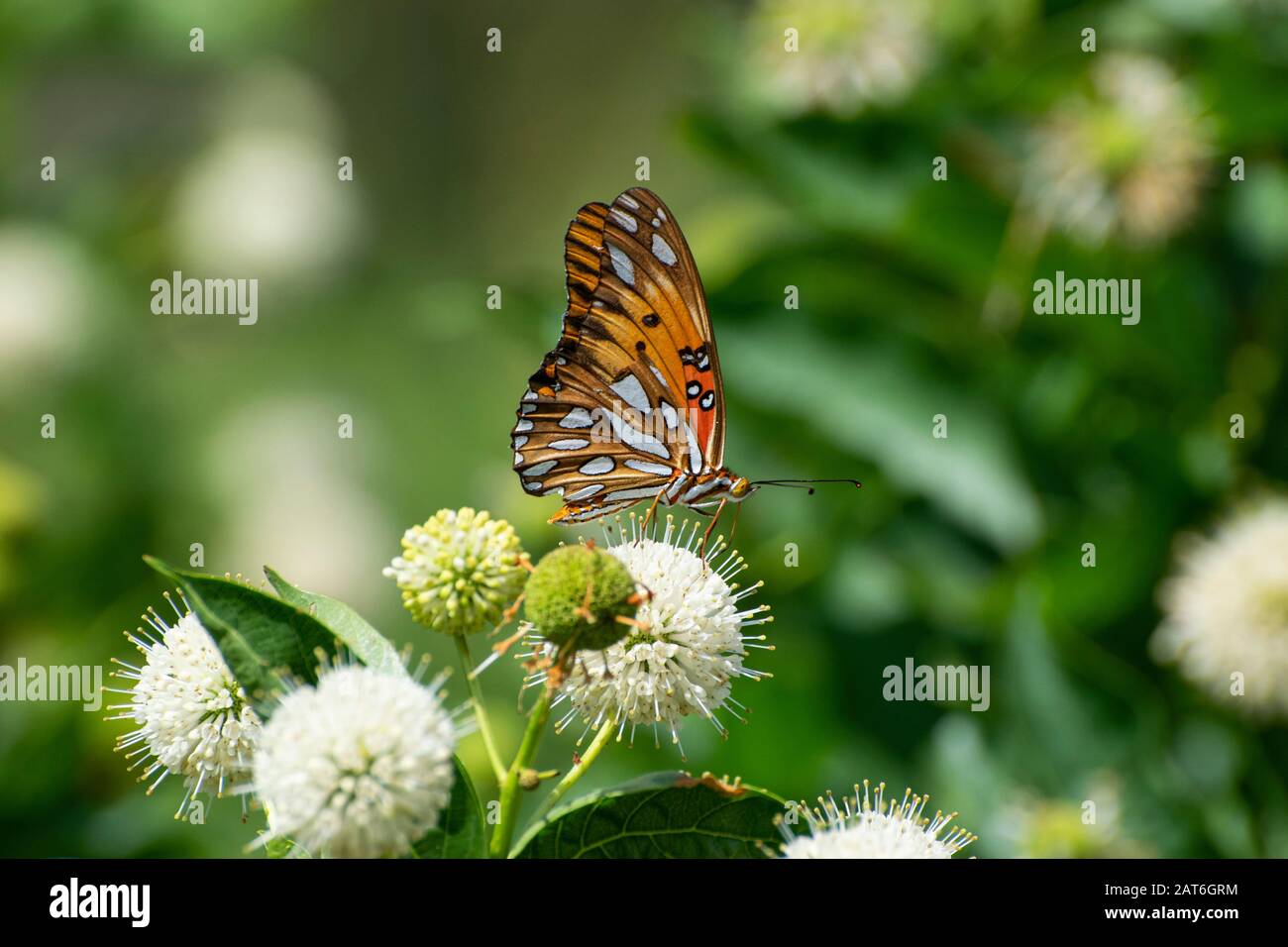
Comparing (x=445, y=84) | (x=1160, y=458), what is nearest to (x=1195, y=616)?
(x=1160, y=458)

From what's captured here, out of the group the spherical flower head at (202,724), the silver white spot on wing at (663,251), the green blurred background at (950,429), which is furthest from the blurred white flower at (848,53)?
the spherical flower head at (202,724)

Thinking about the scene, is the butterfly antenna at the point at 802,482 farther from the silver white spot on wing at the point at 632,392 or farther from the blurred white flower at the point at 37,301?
the blurred white flower at the point at 37,301

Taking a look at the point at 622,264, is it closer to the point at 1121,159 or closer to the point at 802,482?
the point at 802,482

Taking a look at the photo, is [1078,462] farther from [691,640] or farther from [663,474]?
[691,640]

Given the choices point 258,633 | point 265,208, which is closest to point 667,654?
point 258,633

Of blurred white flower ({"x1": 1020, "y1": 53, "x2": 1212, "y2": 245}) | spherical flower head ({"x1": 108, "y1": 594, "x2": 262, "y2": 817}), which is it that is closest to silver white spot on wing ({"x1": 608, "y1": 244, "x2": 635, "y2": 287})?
spherical flower head ({"x1": 108, "y1": 594, "x2": 262, "y2": 817})

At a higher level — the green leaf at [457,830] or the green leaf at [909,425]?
the green leaf at [909,425]
